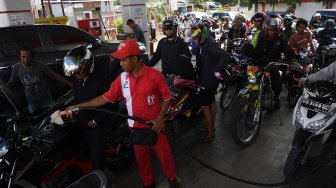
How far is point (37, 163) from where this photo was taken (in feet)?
8.00

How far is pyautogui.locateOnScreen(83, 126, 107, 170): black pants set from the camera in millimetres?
2945

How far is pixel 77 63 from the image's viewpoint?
2740 mm

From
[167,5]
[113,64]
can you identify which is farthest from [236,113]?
[167,5]

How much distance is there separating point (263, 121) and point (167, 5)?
27966mm

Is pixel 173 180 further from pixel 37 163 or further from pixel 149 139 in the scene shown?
pixel 37 163

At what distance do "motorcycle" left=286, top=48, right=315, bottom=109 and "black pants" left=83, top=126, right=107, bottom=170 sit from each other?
369 centimetres

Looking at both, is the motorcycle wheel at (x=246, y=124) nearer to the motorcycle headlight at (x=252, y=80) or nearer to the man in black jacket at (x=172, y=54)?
the motorcycle headlight at (x=252, y=80)

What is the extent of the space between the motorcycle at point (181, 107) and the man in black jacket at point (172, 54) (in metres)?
0.35

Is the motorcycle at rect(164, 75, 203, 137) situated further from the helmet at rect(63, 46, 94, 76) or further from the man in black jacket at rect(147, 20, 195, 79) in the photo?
the helmet at rect(63, 46, 94, 76)

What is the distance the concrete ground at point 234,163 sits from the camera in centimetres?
336

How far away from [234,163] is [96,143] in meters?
1.82

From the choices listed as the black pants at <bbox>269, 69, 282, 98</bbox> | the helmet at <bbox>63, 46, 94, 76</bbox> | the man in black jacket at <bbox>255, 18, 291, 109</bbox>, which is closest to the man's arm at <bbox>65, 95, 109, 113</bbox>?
the helmet at <bbox>63, 46, 94, 76</bbox>

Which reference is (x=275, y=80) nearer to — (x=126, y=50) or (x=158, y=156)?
(x=158, y=156)

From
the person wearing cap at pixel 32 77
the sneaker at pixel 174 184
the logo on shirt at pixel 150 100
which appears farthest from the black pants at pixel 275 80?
the person wearing cap at pixel 32 77
